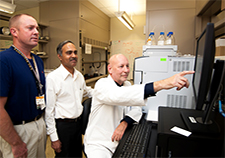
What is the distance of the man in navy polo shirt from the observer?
3.50ft

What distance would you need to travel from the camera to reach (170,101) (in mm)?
1520

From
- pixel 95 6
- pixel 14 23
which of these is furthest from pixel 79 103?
pixel 95 6

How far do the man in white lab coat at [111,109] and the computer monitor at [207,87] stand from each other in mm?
256

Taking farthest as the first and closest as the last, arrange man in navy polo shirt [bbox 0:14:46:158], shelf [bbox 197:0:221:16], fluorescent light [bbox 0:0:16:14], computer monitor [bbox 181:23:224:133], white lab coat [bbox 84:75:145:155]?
fluorescent light [bbox 0:0:16:14] < shelf [bbox 197:0:221:16] < man in navy polo shirt [bbox 0:14:46:158] < white lab coat [bbox 84:75:145:155] < computer monitor [bbox 181:23:224:133]

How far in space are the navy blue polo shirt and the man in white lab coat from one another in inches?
21.1

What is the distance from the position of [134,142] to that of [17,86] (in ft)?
3.21

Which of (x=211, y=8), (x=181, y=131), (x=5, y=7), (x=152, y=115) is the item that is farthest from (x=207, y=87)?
(x=5, y=7)

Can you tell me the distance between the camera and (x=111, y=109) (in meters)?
1.22

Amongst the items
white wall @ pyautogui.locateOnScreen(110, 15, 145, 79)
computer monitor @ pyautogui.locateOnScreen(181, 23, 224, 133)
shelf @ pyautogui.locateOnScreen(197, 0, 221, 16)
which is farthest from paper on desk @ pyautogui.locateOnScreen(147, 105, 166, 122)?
white wall @ pyautogui.locateOnScreen(110, 15, 145, 79)

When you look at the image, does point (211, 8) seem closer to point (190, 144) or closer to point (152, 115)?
point (152, 115)

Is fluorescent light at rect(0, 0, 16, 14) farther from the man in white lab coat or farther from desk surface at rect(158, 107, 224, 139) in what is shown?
desk surface at rect(158, 107, 224, 139)

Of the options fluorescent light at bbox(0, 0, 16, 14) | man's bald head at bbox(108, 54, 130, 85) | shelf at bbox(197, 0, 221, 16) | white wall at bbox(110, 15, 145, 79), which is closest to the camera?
man's bald head at bbox(108, 54, 130, 85)

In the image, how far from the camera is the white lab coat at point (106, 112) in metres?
0.97

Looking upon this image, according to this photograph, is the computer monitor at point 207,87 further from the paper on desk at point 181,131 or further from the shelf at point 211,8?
the shelf at point 211,8
